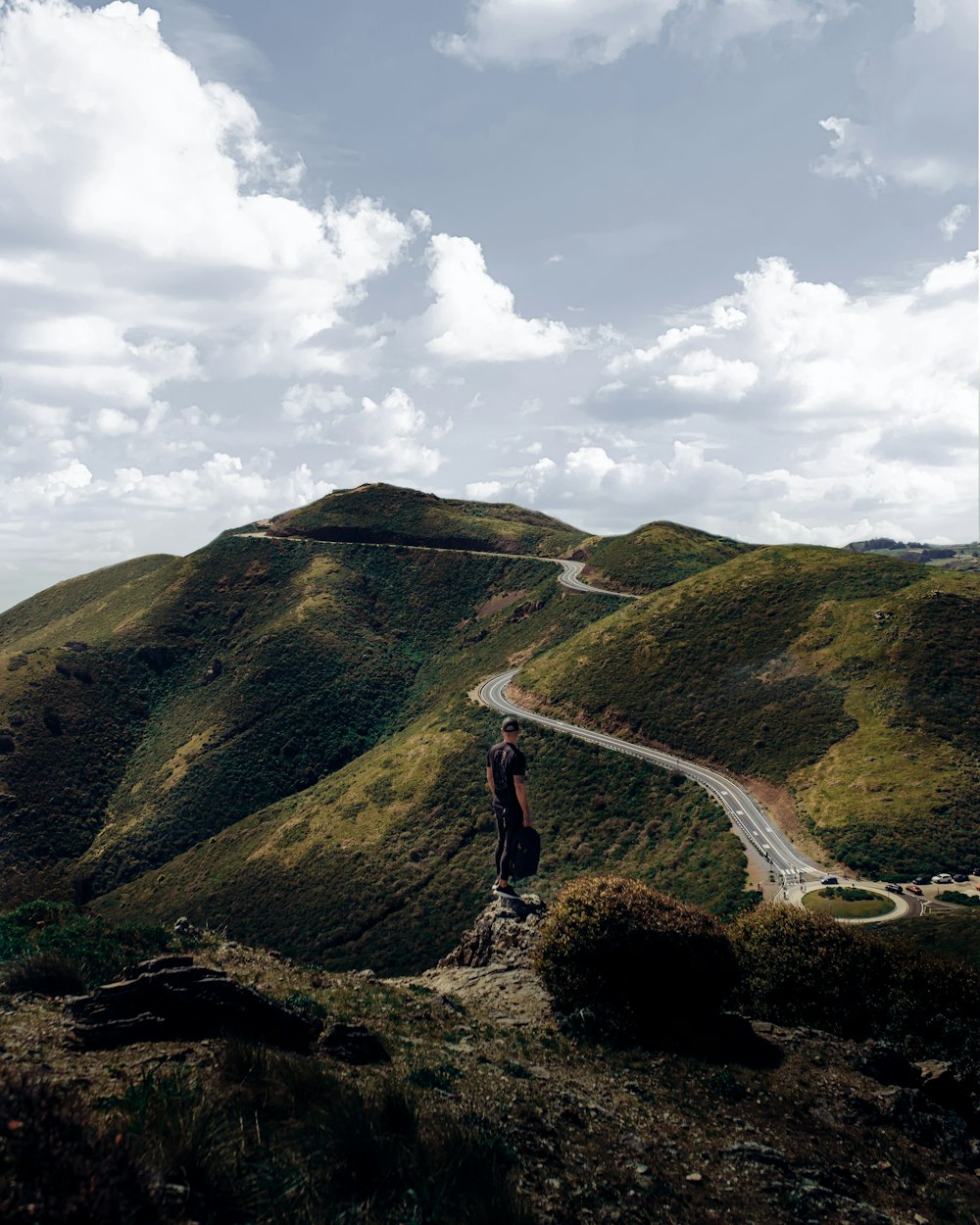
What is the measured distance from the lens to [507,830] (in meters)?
28.6

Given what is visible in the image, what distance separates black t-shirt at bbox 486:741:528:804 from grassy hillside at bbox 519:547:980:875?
2966 cm

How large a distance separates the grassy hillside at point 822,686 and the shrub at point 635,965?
29510 millimetres

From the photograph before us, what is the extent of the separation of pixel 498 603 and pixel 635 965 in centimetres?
10555

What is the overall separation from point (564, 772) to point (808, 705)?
23108mm

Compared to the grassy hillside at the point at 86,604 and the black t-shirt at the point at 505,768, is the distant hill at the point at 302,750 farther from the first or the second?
the black t-shirt at the point at 505,768

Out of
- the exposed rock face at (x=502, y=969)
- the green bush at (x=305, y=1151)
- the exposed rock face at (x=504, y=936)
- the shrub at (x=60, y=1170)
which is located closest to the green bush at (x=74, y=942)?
the green bush at (x=305, y=1151)

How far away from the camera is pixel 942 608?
222 feet

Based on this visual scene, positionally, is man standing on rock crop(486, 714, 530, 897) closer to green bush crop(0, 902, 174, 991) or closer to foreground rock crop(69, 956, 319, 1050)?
green bush crop(0, 902, 174, 991)

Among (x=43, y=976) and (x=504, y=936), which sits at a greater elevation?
(x=43, y=976)

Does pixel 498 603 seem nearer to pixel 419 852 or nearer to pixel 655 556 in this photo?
pixel 655 556

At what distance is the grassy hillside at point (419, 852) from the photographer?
51719 mm

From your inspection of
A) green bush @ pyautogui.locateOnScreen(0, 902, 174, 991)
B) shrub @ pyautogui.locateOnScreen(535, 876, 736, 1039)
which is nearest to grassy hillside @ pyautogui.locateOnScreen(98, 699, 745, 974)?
shrub @ pyautogui.locateOnScreen(535, 876, 736, 1039)

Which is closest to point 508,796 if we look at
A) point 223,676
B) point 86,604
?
point 223,676

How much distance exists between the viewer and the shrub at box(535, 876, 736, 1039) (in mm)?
20000
